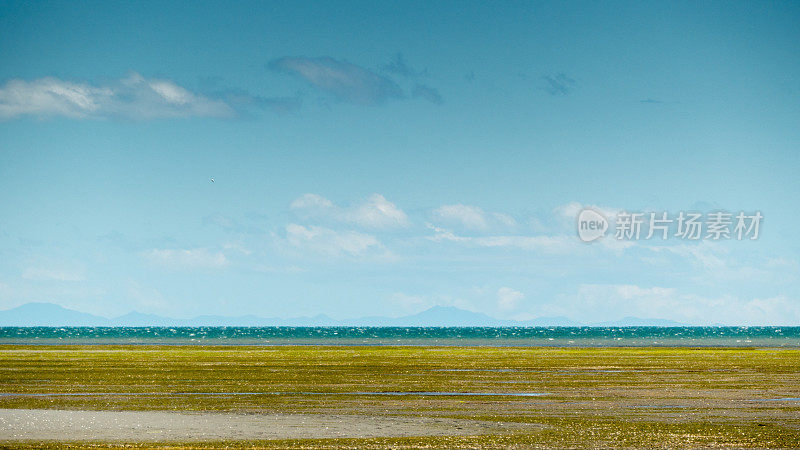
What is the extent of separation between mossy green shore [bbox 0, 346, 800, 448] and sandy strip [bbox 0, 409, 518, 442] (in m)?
1.18

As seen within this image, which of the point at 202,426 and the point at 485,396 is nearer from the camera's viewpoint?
the point at 202,426

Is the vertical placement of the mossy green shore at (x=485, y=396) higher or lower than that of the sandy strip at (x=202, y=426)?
higher

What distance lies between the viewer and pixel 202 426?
28.3m

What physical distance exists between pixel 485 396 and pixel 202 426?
47.7ft

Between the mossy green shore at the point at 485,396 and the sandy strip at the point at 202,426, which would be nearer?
the mossy green shore at the point at 485,396

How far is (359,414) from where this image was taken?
32.1m

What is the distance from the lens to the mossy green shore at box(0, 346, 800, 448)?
2578 centimetres

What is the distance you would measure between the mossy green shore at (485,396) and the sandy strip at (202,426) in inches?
46.6

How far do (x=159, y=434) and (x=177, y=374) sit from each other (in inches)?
1133

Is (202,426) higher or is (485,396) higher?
(485,396)

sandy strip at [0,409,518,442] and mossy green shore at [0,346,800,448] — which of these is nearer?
mossy green shore at [0,346,800,448]

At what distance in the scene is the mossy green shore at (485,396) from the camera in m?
25.8

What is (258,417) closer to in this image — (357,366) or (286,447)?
(286,447)

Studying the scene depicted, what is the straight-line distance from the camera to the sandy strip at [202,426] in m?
26.2
